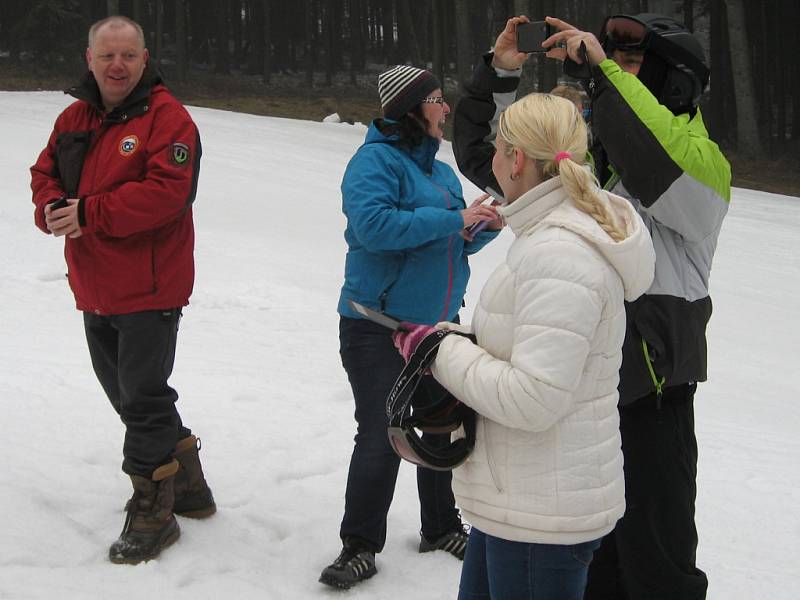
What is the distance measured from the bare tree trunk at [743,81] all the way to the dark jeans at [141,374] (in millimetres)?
22301

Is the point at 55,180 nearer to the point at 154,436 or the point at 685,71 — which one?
the point at 154,436

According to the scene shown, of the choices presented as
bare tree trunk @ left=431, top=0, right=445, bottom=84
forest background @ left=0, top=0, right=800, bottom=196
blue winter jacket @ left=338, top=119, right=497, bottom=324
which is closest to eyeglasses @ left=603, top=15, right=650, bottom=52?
blue winter jacket @ left=338, top=119, right=497, bottom=324

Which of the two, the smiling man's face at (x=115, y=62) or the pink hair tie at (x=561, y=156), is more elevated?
the smiling man's face at (x=115, y=62)

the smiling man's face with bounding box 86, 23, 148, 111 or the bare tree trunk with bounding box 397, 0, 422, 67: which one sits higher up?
the smiling man's face with bounding box 86, 23, 148, 111

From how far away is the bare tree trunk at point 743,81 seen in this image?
23844mm

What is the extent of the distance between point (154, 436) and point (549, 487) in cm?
195

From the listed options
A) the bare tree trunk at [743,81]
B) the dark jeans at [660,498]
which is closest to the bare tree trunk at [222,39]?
the bare tree trunk at [743,81]

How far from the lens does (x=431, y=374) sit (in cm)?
277

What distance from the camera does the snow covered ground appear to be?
12.9 feet

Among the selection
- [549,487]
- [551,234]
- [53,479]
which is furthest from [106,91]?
[549,487]

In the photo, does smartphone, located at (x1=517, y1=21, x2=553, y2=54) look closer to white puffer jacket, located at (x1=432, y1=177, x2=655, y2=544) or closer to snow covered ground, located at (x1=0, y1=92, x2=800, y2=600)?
white puffer jacket, located at (x1=432, y1=177, x2=655, y2=544)

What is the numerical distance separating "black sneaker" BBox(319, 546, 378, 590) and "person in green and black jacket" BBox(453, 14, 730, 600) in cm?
104

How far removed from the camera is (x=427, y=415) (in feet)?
9.00

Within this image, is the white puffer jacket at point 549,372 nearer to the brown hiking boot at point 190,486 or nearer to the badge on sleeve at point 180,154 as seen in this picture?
the badge on sleeve at point 180,154
